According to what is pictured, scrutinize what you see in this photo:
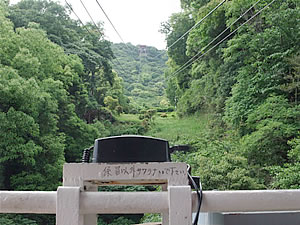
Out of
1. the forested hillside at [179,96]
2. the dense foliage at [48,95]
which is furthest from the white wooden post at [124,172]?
the dense foliage at [48,95]

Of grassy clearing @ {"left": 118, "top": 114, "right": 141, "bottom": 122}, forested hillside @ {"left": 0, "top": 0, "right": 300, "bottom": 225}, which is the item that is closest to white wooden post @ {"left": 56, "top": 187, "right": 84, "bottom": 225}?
forested hillside @ {"left": 0, "top": 0, "right": 300, "bottom": 225}

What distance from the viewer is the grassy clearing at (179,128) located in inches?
215

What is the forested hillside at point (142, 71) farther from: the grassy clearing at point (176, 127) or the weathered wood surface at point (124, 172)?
the weathered wood surface at point (124, 172)

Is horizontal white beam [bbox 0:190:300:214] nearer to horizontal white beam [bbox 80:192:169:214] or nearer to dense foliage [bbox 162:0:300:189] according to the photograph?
horizontal white beam [bbox 80:192:169:214]

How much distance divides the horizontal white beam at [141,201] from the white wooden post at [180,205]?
1 centimetres

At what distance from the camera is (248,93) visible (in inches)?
168

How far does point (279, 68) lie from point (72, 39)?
4.09 metres

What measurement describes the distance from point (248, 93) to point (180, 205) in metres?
4.15

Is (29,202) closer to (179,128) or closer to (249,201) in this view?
(249,201)

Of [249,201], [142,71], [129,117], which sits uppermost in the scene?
[142,71]

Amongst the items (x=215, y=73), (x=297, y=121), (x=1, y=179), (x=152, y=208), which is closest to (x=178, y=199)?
(x=152, y=208)

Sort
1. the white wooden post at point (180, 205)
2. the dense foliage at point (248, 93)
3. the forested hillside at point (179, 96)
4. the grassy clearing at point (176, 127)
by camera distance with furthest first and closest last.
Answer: the grassy clearing at point (176, 127), the forested hillside at point (179, 96), the dense foliage at point (248, 93), the white wooden post at point (180, 205)

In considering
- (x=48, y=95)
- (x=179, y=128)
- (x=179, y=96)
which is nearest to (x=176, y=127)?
(x=179, y=128)

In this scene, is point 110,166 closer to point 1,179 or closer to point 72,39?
point 1,179
